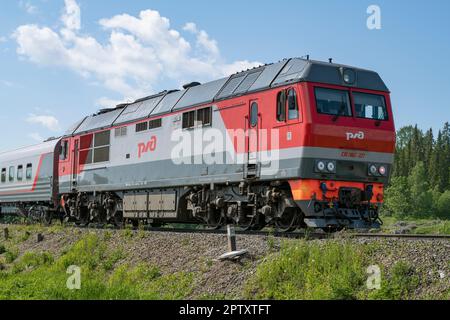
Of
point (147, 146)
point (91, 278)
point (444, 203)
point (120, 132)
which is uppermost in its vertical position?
point (120, 132)

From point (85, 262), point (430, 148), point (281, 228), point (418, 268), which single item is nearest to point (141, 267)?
point (85, 262)

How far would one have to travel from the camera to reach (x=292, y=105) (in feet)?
50.9

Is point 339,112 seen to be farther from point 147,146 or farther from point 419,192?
point 419,192

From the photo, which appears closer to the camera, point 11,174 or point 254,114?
point 254,114

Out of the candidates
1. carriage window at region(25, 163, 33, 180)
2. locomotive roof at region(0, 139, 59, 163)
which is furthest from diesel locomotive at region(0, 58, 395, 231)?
carriage window at region(25, 163, 33, 180)

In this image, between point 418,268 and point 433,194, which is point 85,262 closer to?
point 418,268

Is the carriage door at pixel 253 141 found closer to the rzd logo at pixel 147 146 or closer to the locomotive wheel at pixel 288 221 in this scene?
the locomotive wheel at pixel 288 221

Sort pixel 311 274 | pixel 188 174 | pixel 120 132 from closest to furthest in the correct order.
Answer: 1. pixel 311 274
2. pixel 188 174
3. pixel 120 132

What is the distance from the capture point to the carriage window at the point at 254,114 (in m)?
16.8

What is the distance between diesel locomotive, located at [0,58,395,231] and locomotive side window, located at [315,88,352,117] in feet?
0.09

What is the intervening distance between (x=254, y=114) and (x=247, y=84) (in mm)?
1173

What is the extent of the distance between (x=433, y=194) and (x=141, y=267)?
121 metres

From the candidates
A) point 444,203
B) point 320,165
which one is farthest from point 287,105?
point 444,203

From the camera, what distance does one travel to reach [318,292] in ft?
31.8
